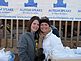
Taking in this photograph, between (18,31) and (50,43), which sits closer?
(50,43)

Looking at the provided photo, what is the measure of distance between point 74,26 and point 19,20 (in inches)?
46.9

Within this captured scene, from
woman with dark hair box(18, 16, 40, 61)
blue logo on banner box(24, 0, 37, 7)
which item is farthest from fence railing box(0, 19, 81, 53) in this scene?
woman with dark hair box(18, 16, 40, 61)

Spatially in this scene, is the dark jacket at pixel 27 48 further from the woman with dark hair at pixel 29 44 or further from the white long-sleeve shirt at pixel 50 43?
the white long-sleeve shirt at pixel 50 43

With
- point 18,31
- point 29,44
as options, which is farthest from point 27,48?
point 18,31

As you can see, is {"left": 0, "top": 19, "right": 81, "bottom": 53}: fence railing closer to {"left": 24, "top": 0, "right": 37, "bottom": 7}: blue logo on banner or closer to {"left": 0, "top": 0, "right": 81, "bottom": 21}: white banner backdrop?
{"left": 0, "top": 0, "right": 81, "bottom": 21}: white banner backdrop

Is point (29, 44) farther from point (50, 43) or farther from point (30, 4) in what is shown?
point (30, 4)

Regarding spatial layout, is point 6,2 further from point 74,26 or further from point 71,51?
point 71,51

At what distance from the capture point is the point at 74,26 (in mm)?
5500

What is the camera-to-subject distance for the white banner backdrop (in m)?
5.14

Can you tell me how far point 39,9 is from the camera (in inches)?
204

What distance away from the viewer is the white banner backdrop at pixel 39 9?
514cm

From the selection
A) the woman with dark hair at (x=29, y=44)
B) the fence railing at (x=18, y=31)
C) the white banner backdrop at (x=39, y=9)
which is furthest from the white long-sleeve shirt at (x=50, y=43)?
the fence railing at (x=18, y=31)

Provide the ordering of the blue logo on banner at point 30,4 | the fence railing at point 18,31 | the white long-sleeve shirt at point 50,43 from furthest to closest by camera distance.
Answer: the fence railing at point 18,31
the blue logo on banner at point 30,4
the white long-sleeve shirt at point 50,43

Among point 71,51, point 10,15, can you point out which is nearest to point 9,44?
point 10,15
